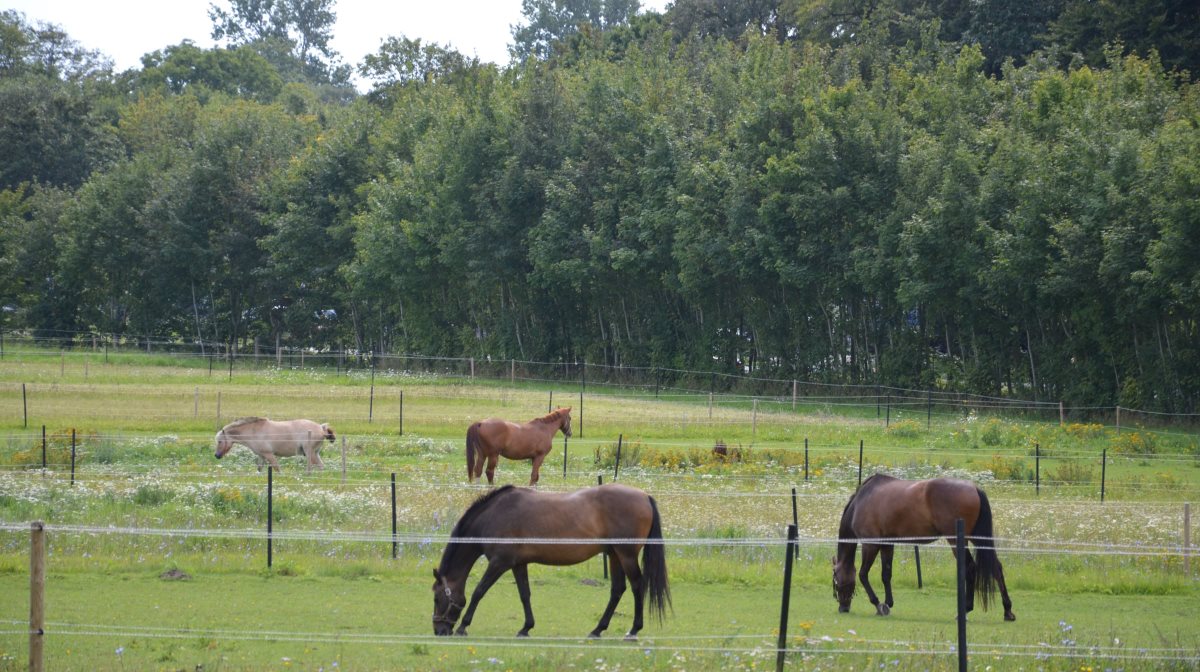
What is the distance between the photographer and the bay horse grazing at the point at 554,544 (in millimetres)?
12320

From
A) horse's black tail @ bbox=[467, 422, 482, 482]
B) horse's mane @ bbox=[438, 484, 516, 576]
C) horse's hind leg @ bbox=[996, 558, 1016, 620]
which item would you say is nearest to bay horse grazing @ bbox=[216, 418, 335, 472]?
horse's black tail @ bbox=[467, 422, 482, 482]

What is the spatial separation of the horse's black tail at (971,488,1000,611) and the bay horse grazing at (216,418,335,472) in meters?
15.5

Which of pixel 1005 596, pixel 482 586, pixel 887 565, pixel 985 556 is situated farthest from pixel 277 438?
pixel 1005 596

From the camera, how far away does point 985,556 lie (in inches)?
530

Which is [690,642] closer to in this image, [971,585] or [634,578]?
[634,578]

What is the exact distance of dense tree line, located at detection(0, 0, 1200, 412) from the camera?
126ft

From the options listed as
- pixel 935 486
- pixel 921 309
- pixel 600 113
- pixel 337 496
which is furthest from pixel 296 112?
pixel 935 486

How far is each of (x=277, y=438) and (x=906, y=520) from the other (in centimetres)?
1554

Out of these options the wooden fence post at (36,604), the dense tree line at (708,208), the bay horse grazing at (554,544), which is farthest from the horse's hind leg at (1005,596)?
the dense tree line at (708,208)

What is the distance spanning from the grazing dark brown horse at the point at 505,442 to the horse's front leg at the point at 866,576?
33.2 ft

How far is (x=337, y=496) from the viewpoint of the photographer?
68.6ft

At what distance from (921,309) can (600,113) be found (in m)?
17.2

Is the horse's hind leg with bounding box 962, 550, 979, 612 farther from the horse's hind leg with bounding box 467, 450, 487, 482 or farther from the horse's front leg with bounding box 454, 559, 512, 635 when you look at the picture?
the horse's hind leg with bounding box 467, 450, 487, 482

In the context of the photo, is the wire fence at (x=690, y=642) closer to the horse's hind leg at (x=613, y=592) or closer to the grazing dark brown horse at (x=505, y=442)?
the horse's hind leg at (x=613, y=592)
